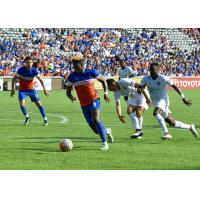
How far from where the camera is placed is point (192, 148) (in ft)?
50.4

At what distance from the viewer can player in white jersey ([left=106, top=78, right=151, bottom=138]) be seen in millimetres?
17797

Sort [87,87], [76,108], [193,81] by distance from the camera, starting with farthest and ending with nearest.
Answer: [193,81]
[76,108]
[87,87]

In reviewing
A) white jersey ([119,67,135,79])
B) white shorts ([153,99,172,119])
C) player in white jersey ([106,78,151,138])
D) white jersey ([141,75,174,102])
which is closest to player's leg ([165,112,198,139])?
white shorts ([153,99,172,119])

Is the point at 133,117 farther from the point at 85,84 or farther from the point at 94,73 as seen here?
the point at 94,73

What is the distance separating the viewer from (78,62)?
14.9 meters

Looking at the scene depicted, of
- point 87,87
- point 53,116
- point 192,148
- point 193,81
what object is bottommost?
point 193,81

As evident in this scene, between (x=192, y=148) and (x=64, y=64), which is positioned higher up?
(x=192, y=148)

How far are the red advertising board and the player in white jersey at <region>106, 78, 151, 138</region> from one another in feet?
113

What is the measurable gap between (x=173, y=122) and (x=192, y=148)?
7.12 feet

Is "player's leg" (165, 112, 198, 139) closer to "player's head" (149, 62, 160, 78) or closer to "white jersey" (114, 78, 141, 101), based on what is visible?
"player's head" (149, 62, 160, 78)

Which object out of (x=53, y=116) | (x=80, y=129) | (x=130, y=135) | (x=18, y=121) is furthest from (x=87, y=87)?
(x=53, y=116)

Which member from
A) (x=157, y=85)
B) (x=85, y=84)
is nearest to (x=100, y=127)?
(x=85, y=84)

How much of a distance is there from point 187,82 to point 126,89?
35.7 metres
